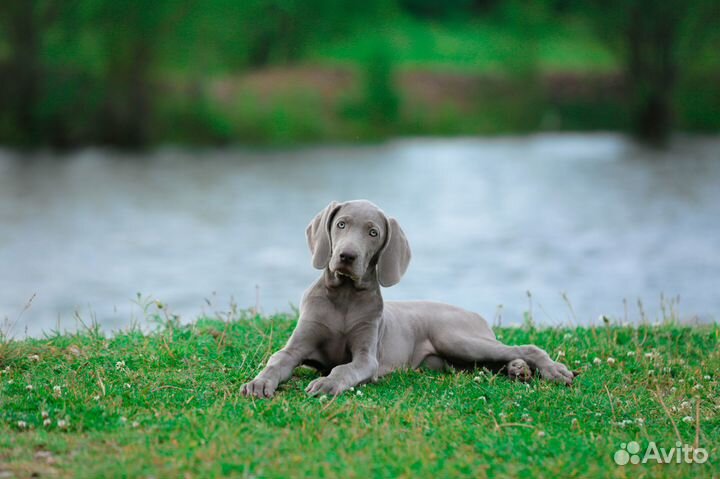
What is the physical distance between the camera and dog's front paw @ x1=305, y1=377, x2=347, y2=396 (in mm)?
6500

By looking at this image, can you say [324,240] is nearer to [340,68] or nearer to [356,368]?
[356,368]

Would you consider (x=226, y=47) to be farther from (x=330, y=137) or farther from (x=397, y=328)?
(x=397, y=328)

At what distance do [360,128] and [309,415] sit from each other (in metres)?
29.3

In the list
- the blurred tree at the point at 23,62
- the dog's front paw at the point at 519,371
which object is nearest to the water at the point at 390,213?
the blurred tree at the point at 23,62

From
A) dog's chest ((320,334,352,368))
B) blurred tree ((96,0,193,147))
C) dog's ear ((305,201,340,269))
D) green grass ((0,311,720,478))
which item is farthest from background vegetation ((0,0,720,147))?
dog's chest ((320,334,352,368))

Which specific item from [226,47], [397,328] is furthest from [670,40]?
[397,328]

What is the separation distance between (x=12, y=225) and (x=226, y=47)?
42.0ft

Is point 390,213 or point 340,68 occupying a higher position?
point 340,68

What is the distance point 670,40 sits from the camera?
3334 cm

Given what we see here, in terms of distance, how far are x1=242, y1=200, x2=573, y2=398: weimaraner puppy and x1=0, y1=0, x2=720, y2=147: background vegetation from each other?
2610cm

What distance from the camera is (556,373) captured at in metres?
7.28

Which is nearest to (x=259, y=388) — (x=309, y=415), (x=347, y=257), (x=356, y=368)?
(x=309, y=415)

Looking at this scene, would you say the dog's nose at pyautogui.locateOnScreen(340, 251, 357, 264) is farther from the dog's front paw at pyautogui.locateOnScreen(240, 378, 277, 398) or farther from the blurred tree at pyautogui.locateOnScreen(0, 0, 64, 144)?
the blurred tree at pyautogui.locateOnScreen(0, 0, 64, 144)

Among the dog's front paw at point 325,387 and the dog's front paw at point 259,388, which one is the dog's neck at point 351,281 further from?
the dog's front paw at point 259,388
